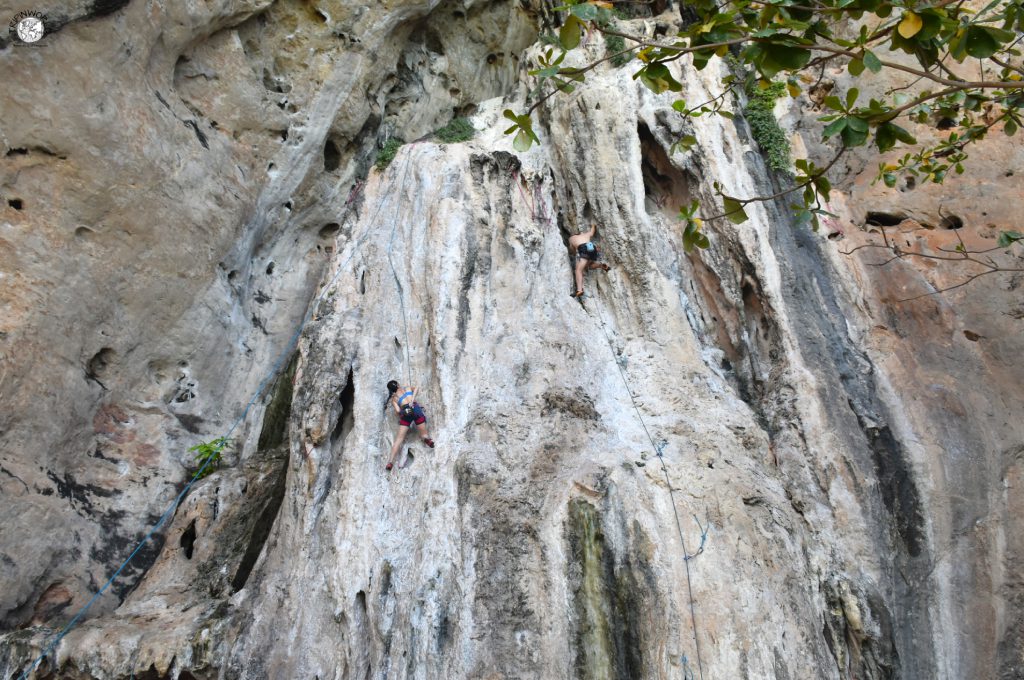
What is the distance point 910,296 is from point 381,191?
7.81 meters

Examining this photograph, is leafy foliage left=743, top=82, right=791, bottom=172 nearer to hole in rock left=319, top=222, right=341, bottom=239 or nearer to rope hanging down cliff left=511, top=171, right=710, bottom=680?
rope hanging down cliff left=511, top=171, right=710, bottom=680

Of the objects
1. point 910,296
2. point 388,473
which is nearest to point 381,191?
point 388,473

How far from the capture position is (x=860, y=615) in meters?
6.52

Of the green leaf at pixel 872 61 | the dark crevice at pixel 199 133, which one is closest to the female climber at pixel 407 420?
the dark crevice at pixel 199 133

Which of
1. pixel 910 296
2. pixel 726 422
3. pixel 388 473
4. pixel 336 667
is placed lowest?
pixel 336 667

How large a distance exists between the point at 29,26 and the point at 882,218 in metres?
11.1

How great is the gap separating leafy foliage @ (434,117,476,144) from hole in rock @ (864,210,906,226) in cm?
643

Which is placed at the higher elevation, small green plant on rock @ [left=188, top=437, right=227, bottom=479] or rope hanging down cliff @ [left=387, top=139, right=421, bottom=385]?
rope hanging down cliff @ [left=387, top=139, right=421, bottom=385]

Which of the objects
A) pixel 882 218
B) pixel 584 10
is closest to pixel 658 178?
pixel 882 218

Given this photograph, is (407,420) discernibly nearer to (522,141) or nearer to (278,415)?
(278,415)

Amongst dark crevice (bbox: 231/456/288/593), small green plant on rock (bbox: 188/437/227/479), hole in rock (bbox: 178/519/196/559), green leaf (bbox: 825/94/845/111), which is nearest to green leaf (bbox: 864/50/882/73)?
green leaf (bbox: 825/94/845/111)

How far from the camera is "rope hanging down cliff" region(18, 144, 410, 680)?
22.9 ft

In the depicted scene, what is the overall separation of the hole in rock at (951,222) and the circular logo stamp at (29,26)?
38.0ft

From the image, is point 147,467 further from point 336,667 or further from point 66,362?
point 336,667
